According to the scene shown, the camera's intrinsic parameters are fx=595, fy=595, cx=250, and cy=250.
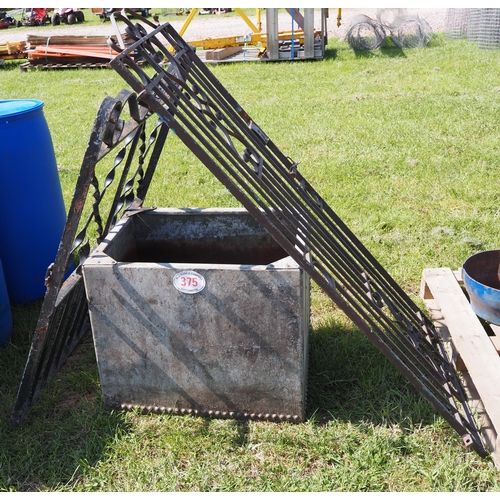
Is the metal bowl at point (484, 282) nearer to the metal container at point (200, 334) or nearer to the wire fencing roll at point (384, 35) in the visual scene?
the metal container at point (200, 334)

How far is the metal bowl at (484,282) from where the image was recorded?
2.80 m

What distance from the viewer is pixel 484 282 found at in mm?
3168

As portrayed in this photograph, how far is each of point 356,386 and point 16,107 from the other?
7.55ft

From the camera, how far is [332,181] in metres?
5.11

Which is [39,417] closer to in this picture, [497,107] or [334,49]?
[497,107]

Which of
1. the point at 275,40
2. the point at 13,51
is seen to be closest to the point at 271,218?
the point at 275,40

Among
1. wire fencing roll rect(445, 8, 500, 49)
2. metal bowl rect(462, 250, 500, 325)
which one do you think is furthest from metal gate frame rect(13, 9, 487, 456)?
wire fencing roll rect(445, 8, 500, 49)

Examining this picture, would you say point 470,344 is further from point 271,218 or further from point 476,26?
point 476,26

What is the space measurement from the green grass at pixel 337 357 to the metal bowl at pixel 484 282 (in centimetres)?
46

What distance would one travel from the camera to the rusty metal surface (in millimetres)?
2006

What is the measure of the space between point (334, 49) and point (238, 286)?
35.0ft

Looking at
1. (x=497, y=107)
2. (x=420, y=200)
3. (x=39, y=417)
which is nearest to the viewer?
(x=39, y=417)

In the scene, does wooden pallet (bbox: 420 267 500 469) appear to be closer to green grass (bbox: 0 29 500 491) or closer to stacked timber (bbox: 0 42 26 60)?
green grass (bbox: 0 29 500 491)

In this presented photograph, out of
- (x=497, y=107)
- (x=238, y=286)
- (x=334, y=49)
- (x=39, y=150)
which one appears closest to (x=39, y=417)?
(x=238, y=286)
